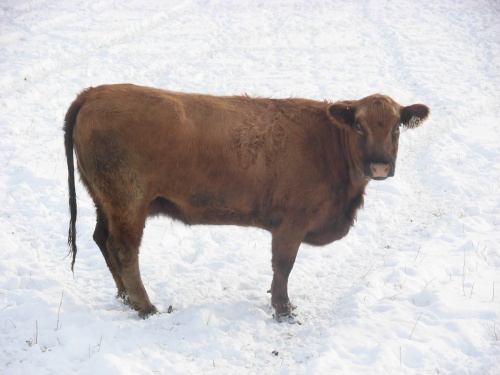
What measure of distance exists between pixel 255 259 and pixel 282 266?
139 centimetres

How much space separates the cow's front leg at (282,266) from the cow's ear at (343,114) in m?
1.45

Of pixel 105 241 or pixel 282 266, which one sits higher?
pixel 105 241

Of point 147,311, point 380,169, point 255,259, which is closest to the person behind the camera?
point 380,169

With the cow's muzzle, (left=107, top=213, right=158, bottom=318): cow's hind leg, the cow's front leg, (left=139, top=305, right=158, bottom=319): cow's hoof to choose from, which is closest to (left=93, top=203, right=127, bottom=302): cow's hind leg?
(left=107, top=213, right=158, bottom=318): cow's hind leg

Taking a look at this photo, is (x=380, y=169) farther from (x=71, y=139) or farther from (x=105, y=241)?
(x=71, y=139)

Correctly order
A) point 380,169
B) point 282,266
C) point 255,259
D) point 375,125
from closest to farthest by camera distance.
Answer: point 380,169
point 375,125
point 282,266
point 255,259

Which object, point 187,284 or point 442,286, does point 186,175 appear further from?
point 442,286

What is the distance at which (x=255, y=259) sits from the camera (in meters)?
6.76

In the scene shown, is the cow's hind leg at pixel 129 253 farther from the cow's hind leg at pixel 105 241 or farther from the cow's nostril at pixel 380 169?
the cow's nostril at pixel 380 169

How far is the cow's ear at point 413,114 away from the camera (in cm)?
521

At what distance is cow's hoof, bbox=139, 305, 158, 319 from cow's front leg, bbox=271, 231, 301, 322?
4.70ft

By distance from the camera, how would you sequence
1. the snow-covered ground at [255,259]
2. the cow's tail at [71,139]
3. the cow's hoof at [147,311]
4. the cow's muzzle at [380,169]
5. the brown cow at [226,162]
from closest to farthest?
the snow-covered ground at [255,259], the brown cow at [226,162], the cow's tail at [71,139], the cow's muzzle at [380,169], the cow's hoof at [147,311]

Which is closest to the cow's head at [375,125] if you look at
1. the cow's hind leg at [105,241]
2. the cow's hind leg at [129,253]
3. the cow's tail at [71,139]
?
the cow's hind leg at [129,253]

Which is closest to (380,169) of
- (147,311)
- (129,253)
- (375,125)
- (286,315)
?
(375,125)
